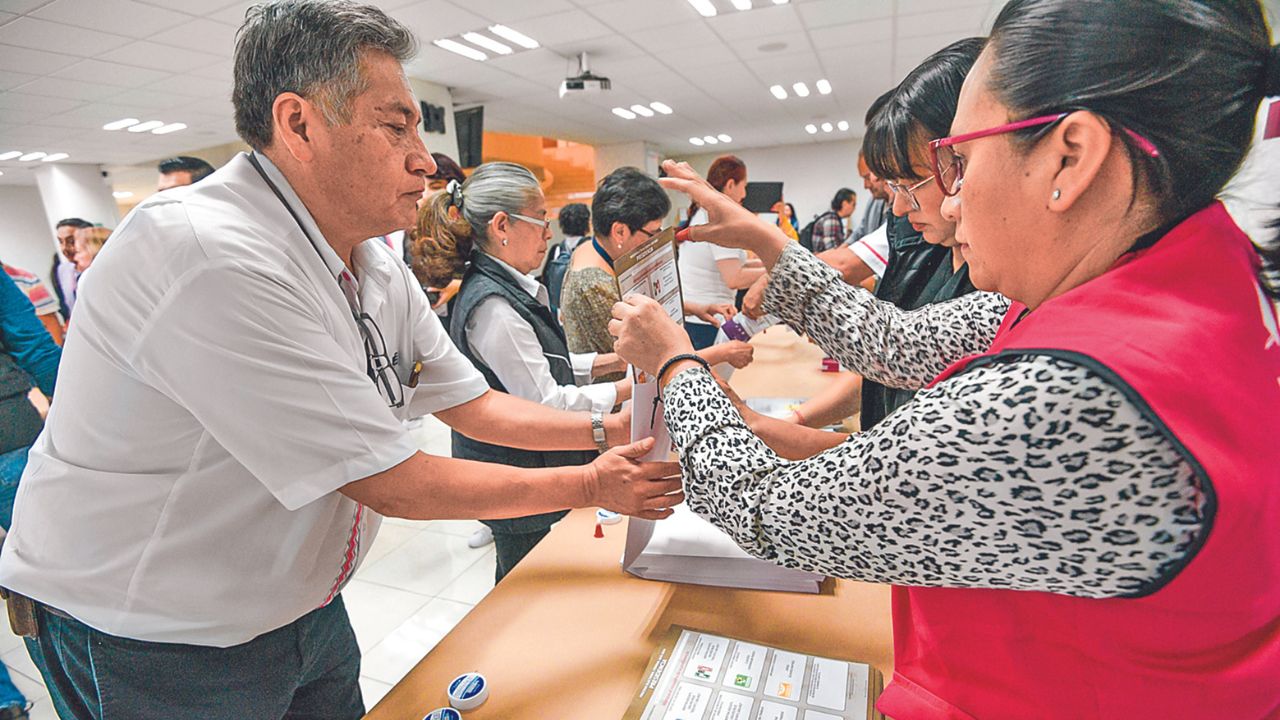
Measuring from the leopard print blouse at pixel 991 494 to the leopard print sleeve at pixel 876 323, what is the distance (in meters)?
0.58

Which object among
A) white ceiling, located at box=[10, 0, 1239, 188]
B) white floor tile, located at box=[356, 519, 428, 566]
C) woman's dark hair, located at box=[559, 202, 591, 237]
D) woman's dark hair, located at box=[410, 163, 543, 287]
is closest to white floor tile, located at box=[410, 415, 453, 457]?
white floor tile, located at box=[356, 519, 428, 566]

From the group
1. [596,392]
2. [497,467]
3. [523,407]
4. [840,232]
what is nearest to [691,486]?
[497,467]

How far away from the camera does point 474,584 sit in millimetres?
2814

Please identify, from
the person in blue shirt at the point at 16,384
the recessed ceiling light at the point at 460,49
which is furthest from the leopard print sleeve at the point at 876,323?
the recessed ceiling light at the point at 460,49

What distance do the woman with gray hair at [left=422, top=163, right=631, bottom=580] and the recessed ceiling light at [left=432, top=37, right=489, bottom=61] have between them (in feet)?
14.4

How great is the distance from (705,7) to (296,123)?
5035 millimetres

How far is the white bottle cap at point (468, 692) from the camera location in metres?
0.85

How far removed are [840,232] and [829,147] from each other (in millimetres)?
7190

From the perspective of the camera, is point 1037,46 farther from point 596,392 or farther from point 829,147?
point 829,147

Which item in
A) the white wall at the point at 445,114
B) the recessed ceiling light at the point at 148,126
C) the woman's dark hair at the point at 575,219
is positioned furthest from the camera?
the recessed ceiling light at the point at 148,126

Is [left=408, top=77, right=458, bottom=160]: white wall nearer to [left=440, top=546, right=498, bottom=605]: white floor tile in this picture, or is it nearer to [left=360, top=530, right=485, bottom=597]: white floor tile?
[left=360, top=530, right=485, bottom=597]: white floor tile

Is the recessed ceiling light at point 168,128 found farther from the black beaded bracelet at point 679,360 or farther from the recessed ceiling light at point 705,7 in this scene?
the black beaded bracelet at point 679,360

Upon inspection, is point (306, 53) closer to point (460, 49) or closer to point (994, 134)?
point (994, 134)

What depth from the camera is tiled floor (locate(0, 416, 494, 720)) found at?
230 centimetres
